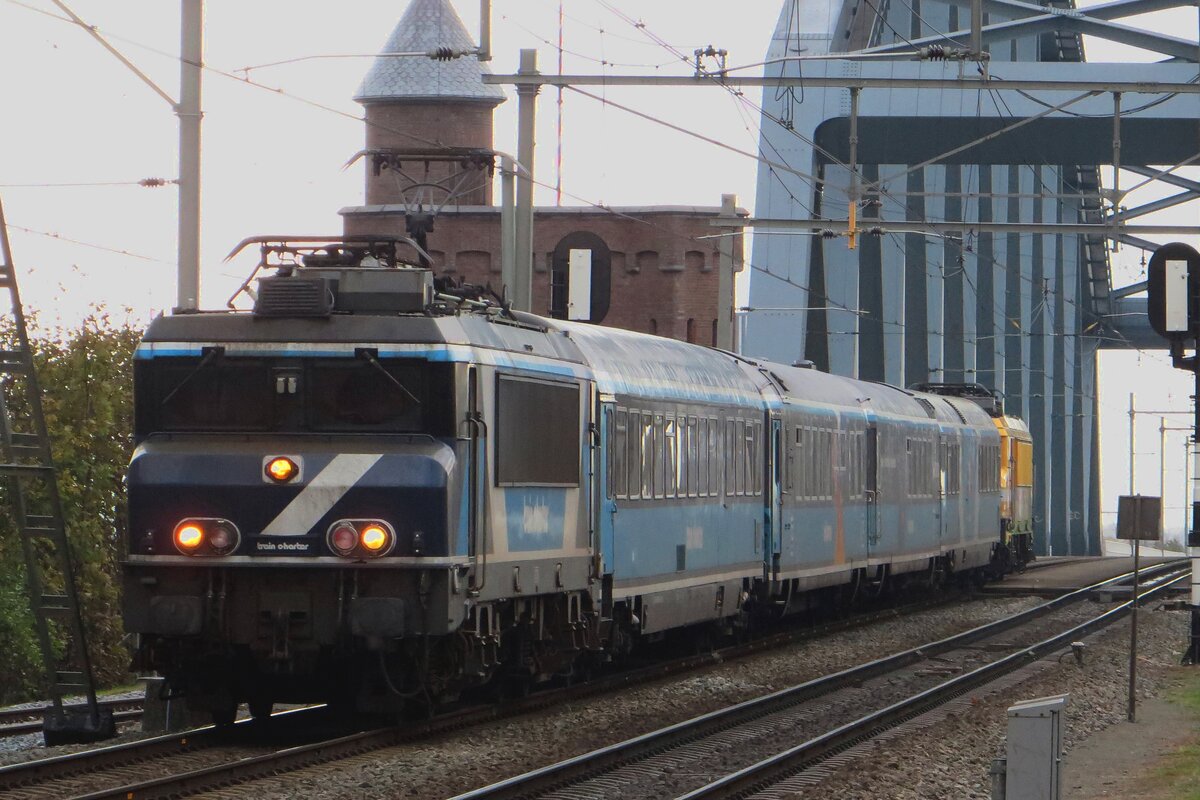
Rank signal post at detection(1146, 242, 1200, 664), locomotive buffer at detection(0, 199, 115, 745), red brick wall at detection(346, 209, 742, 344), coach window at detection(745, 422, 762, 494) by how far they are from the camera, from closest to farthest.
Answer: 1. locomotive buffer at detection(0, 199, 115, 745)
2. signal post at detection(1146, 242, 1200, 664)
3. coach window at detection(745, 422, 762, 494)
4. red brick wall at detection(346, 209, 742, 344)

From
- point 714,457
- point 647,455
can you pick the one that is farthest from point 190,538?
point 714,457

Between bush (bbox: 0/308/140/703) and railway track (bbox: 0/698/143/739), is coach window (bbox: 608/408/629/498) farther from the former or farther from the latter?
bush (bbox: 0/308/140/703)

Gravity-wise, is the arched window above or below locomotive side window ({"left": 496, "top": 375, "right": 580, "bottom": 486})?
above

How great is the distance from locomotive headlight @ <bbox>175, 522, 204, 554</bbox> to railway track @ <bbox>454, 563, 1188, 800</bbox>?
2.83 meters

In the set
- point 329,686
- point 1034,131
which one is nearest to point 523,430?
point 329,686

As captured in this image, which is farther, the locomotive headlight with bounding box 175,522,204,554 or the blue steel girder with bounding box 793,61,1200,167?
the blue steel girder with bounding box 793,61,1200,167

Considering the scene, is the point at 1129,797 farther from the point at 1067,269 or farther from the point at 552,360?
the point at 1067,269

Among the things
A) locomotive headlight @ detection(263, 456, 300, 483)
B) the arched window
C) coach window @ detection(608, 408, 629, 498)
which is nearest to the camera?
locomotive headlight @ detection(263, 456, 300, 483)

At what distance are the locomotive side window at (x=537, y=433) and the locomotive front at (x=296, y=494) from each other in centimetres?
89

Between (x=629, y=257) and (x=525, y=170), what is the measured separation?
45.6 metres

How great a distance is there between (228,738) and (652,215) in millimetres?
54769

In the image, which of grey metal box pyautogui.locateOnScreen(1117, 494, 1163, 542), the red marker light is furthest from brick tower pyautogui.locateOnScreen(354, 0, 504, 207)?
the red marker light

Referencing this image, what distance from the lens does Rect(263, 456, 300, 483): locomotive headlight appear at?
1319 cm

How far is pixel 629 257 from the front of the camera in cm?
6750
